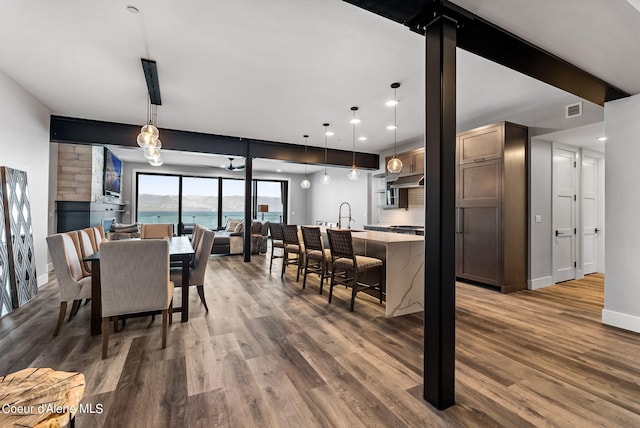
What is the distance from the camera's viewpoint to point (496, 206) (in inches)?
169

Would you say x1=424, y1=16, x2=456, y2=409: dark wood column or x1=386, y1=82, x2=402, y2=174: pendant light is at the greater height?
x1=386, y1=82, x2=402, y2=174: pendant light

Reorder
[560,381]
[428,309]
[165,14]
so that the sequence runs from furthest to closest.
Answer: [165,14] → [560,381] → [428,309]

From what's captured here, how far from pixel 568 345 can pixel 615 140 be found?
7.48ft

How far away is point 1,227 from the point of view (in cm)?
332

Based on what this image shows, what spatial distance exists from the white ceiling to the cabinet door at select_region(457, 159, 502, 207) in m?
0.91

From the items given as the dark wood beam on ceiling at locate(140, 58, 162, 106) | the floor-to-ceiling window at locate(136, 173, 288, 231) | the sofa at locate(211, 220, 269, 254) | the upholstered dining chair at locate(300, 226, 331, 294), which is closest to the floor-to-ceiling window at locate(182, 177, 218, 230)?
the floor-to-ceiling window at locate(136, 173, 288, 231)

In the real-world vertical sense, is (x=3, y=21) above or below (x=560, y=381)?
above

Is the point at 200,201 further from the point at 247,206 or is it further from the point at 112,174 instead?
the point at 247,206

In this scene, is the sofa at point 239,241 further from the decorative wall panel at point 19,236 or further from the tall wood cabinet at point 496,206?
the tall wood cabinet at point 496,206

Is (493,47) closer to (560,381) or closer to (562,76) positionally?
(562,76)

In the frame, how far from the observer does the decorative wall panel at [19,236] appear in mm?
3404

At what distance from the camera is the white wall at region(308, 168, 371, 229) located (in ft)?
27.9

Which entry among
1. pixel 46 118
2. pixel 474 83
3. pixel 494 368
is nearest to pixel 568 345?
pixel 494 368

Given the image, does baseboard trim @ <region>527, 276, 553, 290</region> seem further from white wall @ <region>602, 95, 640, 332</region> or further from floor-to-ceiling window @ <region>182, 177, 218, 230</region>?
floor-to-ceiling window @ <region>182, 177, 218, 230</region>
